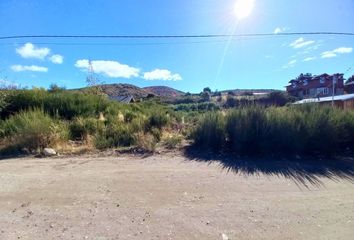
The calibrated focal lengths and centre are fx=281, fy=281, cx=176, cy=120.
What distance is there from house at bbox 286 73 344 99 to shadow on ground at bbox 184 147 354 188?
209 feet

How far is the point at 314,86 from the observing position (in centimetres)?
7462

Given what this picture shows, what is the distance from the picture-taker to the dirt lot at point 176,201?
Answer: 13.4 feet

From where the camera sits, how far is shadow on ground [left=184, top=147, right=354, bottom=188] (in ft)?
21.6

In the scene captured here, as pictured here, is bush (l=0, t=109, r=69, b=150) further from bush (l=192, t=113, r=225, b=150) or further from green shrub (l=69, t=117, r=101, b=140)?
bush (l=192, t=113, r=225, b=150)

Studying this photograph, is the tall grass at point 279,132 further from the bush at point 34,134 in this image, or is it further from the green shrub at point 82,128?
the bush at point 34,134

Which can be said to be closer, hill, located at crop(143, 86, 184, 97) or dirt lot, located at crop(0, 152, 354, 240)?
dirt lot, located at crop(0, 152, 354, 240)

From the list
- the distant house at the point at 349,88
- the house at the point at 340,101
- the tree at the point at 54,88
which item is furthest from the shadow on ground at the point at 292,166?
the distant house at the point at 349,88

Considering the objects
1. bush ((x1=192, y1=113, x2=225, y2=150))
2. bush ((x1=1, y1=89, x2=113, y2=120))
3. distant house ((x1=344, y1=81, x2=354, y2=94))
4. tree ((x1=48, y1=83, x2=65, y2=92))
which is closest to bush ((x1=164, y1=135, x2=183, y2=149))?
bush ((x1=192, y1=113, x2=225, y2=150))

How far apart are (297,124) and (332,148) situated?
1.25 meters

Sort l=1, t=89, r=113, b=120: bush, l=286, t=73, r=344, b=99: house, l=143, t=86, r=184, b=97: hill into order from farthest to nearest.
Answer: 1. l=143, t=86, r=184, b=97: hill
2. l=286, t=73, r=344, b=99: house
3. l=1, t=89, r=113, b=120: bush

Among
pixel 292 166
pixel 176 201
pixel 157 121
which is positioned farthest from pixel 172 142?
pixel 176 201

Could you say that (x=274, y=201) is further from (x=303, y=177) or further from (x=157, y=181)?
(x=157, y=181)

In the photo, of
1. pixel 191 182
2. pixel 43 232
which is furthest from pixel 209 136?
pixel 43 232

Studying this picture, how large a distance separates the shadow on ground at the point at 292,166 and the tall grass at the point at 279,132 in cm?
46
